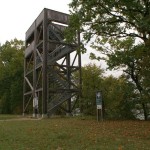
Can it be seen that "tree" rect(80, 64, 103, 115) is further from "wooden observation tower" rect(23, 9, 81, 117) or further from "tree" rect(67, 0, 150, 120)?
"tree" rect(67, 0, 150, 120)

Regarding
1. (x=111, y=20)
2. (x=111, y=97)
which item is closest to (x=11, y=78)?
(x=111, y=97)

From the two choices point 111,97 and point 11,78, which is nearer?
point 111,97

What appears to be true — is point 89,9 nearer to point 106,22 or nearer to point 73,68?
point 106,22

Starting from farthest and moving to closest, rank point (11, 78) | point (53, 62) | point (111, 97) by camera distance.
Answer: point (11, 78) → point (53, 62) → point (111, 97)

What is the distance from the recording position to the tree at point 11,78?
53844 mm

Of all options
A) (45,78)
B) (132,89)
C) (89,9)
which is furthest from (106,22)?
(45,78)

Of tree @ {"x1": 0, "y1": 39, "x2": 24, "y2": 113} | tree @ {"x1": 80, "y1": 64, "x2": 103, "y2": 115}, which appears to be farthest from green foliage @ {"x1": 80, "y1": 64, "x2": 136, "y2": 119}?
tree @ {"x1": 0, "y1": 39, "x2": 24, "y2": 113}

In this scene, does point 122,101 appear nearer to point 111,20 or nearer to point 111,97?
point 111,97

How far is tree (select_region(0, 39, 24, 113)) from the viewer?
53844mm

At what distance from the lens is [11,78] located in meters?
55.9

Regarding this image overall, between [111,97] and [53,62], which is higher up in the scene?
[53,62]

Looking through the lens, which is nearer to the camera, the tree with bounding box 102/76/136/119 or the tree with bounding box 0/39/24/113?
the tree with bounding box 102/76/136/119

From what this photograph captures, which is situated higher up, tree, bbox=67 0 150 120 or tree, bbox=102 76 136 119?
tree, bbox=67 0 150 120

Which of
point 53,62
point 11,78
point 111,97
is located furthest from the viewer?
point 11,78
